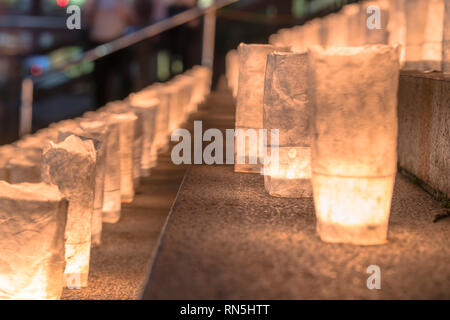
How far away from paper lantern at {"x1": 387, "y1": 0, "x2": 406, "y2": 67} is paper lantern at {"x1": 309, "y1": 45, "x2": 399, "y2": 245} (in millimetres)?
5590

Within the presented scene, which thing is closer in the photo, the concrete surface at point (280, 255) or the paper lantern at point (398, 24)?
the concrete surface at point (280, 255)

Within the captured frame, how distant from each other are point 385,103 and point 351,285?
1.34 metres

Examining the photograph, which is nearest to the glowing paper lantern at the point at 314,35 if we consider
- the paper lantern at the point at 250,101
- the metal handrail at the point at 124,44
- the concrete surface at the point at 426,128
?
the metal handrail at the point at 124,44

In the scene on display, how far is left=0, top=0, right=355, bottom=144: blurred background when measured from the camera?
24.8m

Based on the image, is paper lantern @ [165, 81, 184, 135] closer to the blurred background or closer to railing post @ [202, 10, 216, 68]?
the blurred background

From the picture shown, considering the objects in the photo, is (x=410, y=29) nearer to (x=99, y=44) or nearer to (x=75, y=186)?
(x=75, y=186)

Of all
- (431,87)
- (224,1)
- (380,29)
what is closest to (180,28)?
(224,1)

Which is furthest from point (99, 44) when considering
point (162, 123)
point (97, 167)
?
point (97, 167)

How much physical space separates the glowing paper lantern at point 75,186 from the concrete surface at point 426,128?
341cm

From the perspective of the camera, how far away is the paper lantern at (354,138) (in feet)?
15.7

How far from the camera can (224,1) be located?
3031 cm

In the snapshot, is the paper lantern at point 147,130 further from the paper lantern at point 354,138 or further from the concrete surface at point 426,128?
the paper lantern at point 354,138

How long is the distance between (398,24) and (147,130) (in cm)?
486

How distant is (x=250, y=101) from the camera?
7.84 m
